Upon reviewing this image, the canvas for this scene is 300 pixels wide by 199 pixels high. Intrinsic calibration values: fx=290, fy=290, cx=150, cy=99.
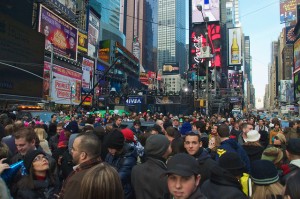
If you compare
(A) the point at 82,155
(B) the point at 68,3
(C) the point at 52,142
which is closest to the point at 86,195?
(A) the point at 82,155

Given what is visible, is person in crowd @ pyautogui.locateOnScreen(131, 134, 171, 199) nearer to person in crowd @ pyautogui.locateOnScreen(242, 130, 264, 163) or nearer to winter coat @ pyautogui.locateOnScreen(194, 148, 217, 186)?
winter coat @ pyautogui.locateOnScreen(194, 148, 217, 186)

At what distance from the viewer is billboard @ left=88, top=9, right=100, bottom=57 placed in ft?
222

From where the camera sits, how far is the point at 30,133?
15.2 ft

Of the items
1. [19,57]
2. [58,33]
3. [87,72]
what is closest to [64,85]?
[58,33]

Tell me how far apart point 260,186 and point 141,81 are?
132 m

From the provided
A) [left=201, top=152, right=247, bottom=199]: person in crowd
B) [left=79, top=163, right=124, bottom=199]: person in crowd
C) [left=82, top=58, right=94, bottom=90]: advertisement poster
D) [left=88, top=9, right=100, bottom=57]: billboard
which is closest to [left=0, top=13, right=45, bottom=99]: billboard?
[left=201, top=152, right=247, bottom=199]: person in crowd

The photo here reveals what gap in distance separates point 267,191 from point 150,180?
143cm

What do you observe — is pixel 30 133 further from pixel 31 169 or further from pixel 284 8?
pixel 284 8

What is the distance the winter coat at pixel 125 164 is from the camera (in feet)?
13.4

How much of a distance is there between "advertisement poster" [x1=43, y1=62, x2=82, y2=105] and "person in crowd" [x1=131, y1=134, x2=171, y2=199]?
1556 inches

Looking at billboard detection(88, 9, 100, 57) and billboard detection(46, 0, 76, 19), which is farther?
billboard detection(88, 9, 100, 57)

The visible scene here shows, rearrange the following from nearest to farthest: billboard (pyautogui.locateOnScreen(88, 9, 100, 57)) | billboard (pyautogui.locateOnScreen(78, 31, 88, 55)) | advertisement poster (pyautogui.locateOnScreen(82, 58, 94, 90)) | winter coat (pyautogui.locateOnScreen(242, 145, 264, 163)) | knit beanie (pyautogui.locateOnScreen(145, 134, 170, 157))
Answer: knit beanie (pyautogui.locateOnScreen(145, 134, 170, 157)) < winter coat (pyautogui.locateOnScreen(242, 145, 264, 163)) < billboard (pyautogui.locateOnScreen(78, 31, 88, 55)) < advertisement poster (pyautogui.locateOnScreen(82, 58, 94, 90)) < billboard (pyautogui.locateOnScreen(88, 9, 100, 57))

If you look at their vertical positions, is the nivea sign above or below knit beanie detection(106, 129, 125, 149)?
above

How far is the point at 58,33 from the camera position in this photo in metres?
45.5
